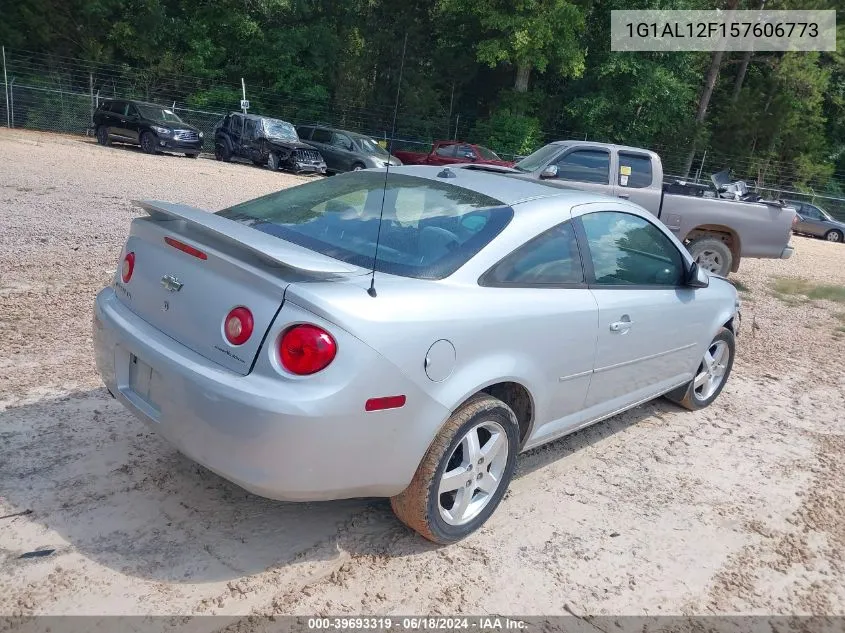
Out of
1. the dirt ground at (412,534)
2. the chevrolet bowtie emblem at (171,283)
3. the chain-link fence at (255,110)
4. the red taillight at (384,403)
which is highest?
the chain-link fence at (255,110)

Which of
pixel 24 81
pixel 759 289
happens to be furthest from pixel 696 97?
pixel 24 81

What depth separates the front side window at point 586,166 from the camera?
10008 mm

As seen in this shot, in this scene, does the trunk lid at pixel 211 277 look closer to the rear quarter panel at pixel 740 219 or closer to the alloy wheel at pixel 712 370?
the alloy wheel at pixel 712 370

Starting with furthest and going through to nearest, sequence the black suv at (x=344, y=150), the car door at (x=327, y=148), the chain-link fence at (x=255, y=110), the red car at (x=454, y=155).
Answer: the chain-link fence at (x=255, y=110)
the car door at (x=327, y=148)
the red car at (x=454, y=155)
the black suv at (x=344, y=150)

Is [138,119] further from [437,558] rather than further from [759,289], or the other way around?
[437,558]

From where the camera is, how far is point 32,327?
500 cm

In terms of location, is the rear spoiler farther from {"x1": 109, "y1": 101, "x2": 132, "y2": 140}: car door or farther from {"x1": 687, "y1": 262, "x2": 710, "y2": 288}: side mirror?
{"x1": 109, "y1": 101, "x2": 132, "y2": 140}: car door

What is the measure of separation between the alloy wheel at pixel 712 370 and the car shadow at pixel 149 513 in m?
2.87

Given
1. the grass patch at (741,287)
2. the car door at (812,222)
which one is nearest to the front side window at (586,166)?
the grass patch at (741,287)

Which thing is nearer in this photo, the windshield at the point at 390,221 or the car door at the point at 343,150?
the windshield at the point at 390,221

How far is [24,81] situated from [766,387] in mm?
28298

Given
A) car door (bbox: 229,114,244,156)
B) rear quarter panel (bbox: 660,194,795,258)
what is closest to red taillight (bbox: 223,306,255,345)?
rear quarter panel (bbox: 660,194,795,258)

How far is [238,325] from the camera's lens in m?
2.63

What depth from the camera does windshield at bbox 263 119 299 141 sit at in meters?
21.3
